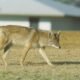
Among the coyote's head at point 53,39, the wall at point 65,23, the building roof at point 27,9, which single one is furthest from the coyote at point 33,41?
the wall at point 65,23

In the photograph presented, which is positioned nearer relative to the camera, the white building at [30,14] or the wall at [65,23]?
the white building at [30,14]

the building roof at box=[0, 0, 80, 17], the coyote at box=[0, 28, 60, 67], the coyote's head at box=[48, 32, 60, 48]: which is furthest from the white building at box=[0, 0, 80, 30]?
the coyote at box=[0, 28, 60, 67]

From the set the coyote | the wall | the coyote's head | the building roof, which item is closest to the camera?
the coyote

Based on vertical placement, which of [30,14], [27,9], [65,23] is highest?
[27,9]

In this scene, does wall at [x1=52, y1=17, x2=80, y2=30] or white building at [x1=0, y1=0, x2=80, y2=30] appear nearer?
white building at [x1=0, y1=0, x2=80, y2=30]

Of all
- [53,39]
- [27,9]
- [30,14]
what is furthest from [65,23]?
[53,39]

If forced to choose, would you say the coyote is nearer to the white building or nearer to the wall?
the white building

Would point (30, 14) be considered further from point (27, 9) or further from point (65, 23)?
point (65, 23)

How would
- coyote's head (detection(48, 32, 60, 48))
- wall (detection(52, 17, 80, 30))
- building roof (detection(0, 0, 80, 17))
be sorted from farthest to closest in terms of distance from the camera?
wall (detection(52, 17, 80, 30)) < building roof (detection(0, 0, 80, 17)) < coyote's head (detection(48, 32, 60, 48))

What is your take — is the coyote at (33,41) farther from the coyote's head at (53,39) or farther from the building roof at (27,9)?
the building roof at (27,9)

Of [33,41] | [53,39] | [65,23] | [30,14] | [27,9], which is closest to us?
[33,41]

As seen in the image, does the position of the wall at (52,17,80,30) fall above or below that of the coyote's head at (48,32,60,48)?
below

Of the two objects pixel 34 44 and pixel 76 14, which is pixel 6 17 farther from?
pixel 34 44

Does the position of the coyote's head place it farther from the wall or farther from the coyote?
the wall
